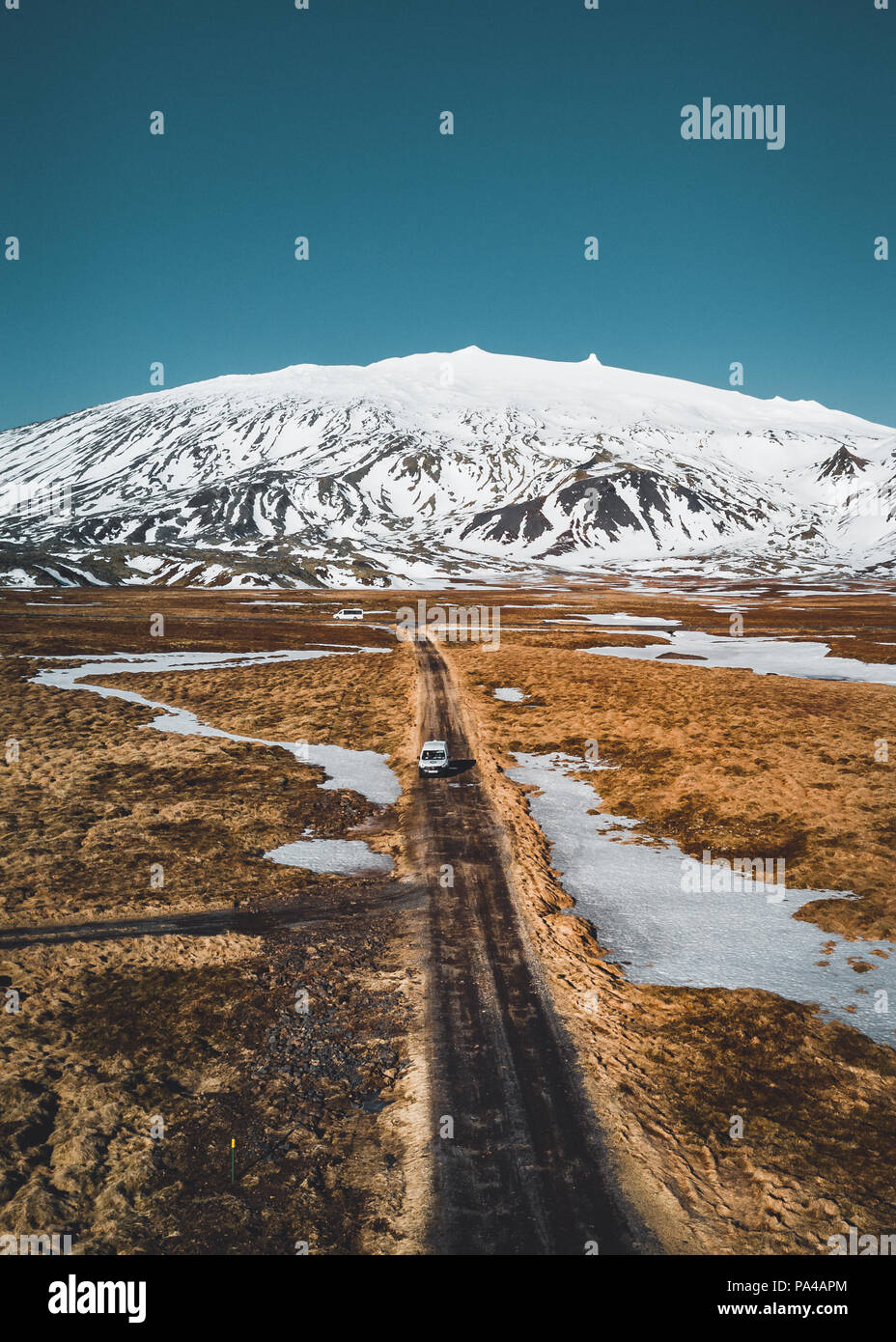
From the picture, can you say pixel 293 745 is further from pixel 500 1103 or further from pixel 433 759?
pixel 500 1103

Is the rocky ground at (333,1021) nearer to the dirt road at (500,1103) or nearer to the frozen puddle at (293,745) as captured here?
the dirt road at (500,1103)

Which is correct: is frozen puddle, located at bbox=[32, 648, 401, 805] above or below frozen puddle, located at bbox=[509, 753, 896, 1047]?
above

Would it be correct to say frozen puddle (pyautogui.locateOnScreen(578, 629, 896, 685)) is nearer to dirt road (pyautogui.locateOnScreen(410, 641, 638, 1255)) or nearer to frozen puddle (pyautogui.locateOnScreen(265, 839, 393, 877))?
frozen puddle (pyautogui.locateOnScreen(265, 839, 393, 877))

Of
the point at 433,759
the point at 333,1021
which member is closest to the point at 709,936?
the point at 333,1021

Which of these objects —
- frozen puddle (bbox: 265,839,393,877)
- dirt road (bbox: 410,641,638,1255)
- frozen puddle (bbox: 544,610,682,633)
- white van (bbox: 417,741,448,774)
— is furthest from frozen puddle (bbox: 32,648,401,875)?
frozen puddle (bbox: 544,610,682,633)

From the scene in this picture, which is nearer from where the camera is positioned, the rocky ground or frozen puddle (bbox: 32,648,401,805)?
the rocky ground

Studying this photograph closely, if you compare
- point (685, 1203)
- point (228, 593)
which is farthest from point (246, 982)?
point (228, 593)
